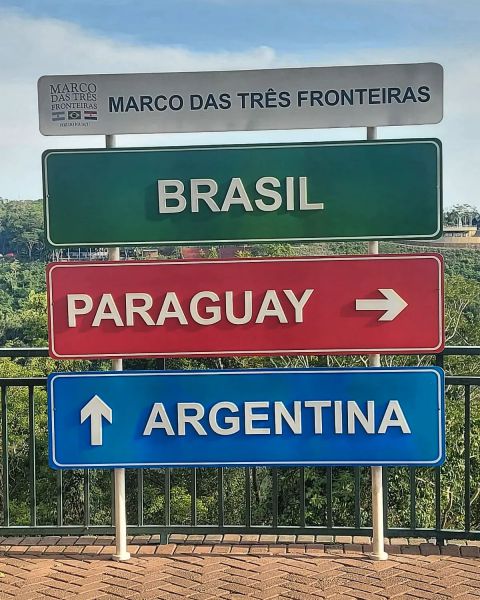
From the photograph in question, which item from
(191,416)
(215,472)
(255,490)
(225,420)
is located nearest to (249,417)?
(225,420)

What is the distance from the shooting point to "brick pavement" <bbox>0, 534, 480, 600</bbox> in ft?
13.1

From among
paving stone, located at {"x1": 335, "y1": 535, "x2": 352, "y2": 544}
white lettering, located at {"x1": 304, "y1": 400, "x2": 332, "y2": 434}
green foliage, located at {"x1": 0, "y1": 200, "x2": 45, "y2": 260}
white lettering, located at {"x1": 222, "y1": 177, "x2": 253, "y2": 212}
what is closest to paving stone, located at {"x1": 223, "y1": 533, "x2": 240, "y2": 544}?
paving stone, located at {"x1": 335, "y1": 535, "x2": 352, "y2": 544}

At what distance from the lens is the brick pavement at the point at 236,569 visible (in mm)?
4004

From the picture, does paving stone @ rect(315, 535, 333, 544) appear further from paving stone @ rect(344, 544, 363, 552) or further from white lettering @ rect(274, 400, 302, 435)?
white lettering @ rect(274, 400, 302, 435)

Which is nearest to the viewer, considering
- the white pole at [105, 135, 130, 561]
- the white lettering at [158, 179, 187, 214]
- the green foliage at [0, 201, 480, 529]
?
the white lettering at [158, 179, 187, 214]

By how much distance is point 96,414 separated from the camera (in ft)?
14.5

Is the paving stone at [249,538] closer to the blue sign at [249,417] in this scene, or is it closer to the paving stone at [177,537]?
the paving stone at [177,537]

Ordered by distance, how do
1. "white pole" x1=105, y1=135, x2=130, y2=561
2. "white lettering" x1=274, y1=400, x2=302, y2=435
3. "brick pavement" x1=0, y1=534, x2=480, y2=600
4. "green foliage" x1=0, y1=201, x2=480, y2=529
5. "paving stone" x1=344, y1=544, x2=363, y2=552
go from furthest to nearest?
"green foliage" x1=0, y1=201, x2=480, y2=529
"paving stone" x1=344, y1=544, x2=363, y2=552
"white pole" x1=105, y1=135, x2=130, y2=561
"white lettering" x1=274, y1=400, x2=302, y2=435
"brick pavement" x1=0, y1=534, x2=480, y2=600

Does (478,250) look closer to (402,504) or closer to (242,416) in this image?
(402,504)

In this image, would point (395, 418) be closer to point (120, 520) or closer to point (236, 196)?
point (236, 196)

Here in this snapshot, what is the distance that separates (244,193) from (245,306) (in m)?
0.67

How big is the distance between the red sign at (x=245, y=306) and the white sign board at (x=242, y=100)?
81 cm

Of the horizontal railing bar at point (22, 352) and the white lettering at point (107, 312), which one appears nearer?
the white lettering at point (107, 312)

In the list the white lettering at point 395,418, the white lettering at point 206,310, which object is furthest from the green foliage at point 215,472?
the white lettering at point 206,310
